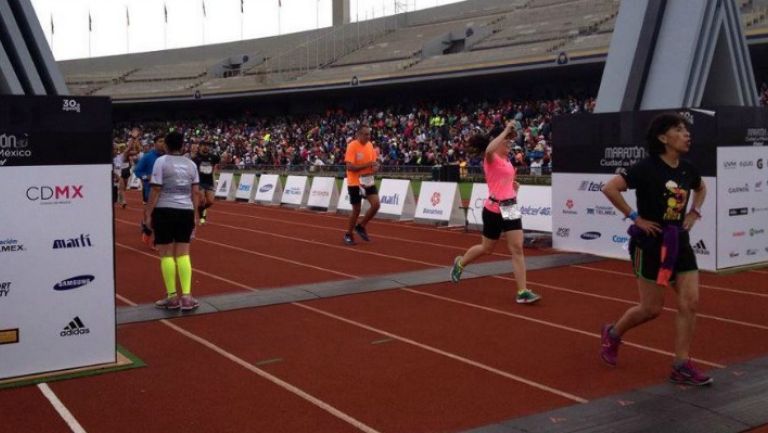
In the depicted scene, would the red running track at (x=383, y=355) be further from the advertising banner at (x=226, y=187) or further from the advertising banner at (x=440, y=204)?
the advertising banner at (x=226, y=187)

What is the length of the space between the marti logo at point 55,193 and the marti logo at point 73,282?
0.61 metres

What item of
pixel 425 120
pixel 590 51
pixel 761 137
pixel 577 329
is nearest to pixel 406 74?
pixel 425 120

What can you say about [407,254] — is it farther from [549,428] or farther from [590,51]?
[590,51]

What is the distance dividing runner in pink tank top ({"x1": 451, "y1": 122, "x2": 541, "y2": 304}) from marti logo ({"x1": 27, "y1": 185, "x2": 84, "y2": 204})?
4.39 m

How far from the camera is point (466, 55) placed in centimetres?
4272

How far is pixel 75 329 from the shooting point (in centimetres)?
630

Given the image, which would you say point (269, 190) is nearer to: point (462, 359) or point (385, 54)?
point (462, 359)

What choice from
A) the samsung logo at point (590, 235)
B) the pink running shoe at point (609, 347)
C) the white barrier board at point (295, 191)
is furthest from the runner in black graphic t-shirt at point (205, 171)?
the pink running shoe at point (609, 347)

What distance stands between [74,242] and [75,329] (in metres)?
0.69

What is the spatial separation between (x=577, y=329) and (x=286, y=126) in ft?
147

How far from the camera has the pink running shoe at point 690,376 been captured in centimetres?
571

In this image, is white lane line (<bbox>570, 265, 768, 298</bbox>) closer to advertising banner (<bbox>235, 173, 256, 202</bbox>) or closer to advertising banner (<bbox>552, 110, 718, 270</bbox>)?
advertising banner (<bbox>552, 110, 718, 270</bbox>)

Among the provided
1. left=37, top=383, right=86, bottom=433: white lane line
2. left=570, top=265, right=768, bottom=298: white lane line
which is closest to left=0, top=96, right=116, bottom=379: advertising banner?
left=37, top=383, right=86, bottom=433: white lane line

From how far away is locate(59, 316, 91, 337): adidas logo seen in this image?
6254 mm
